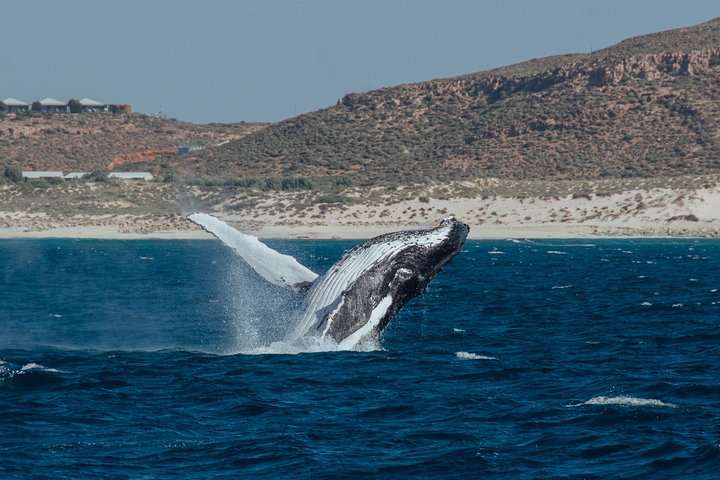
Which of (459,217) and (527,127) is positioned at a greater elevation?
(527,127)

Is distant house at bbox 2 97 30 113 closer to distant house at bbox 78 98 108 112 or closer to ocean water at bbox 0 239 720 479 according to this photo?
distant house at bbox 78 98 108 112

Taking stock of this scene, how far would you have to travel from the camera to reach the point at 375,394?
18.0m

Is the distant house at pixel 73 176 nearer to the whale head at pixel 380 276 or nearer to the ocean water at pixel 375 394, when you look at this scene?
the ocean water at pixel 375 394

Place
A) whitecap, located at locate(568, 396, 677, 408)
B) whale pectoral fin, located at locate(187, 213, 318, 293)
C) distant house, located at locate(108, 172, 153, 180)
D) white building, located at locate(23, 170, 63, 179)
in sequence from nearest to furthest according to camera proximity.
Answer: whitecap, located at locate(568, 396, 677, 408), whale pectoral fin, located at locate(187, 213, 318, 293), distant house, located at locate(108, 172, 153, 180), white building, located at locate(23, 170, 63, 179)

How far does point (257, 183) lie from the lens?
107 meters

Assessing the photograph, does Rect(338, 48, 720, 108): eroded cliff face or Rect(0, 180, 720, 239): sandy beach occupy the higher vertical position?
Rect(338, 48, 720, 108): eroded cliff face

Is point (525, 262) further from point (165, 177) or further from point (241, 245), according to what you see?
point (165, 177)

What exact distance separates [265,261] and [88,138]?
132698mm

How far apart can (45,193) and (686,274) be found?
70.5m

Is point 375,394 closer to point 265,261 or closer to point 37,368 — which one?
point 265,261

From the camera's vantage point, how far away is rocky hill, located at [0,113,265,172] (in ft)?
448

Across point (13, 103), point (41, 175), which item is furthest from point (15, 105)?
point (41, 175)

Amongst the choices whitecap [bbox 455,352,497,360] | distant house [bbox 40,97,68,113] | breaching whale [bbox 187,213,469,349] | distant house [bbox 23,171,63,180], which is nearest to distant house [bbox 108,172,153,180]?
distant house [bbox 23,171,63,180]

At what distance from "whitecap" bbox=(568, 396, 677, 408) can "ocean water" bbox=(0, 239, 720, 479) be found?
0.17ft
